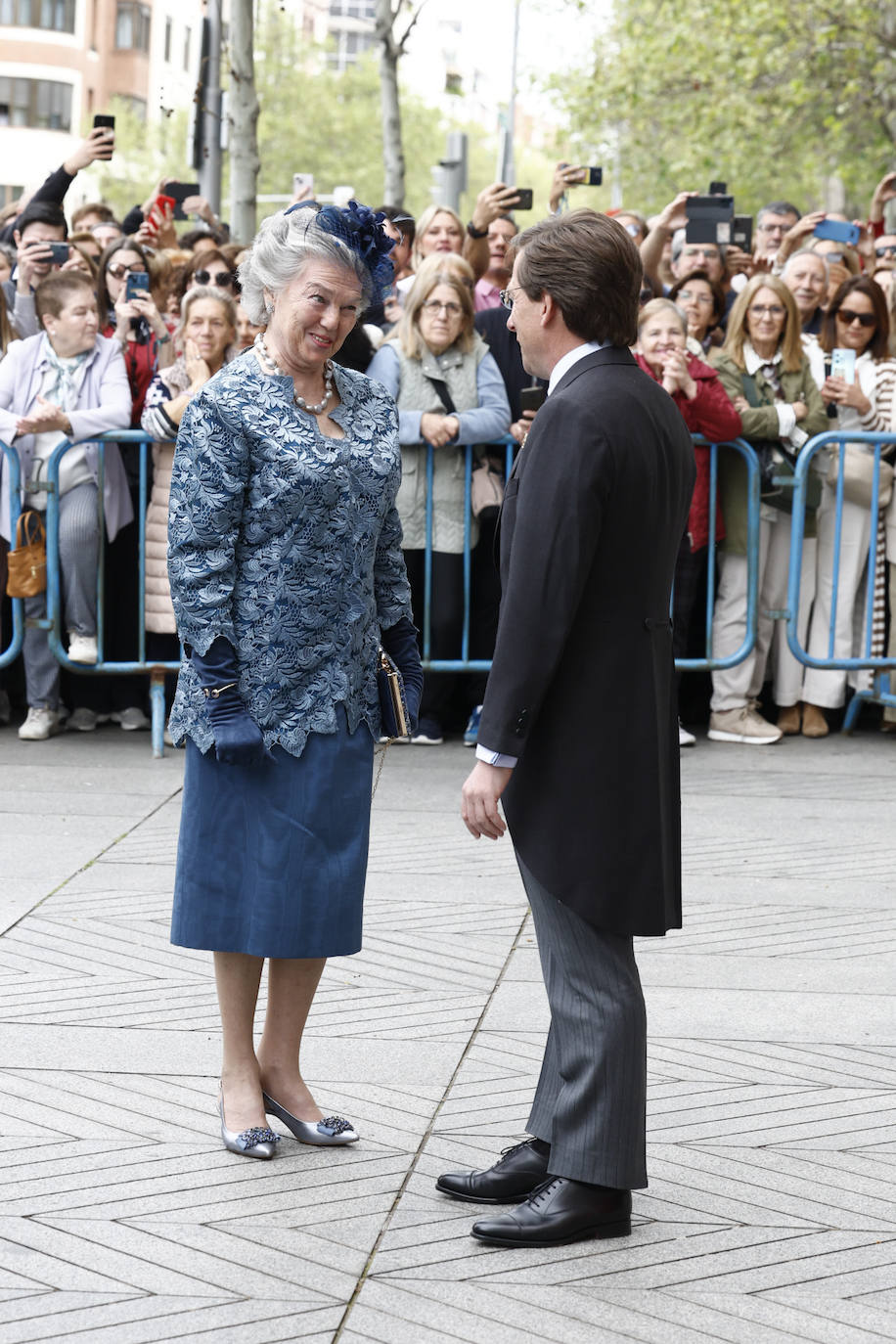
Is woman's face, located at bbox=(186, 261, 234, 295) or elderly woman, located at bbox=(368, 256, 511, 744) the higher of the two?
woman's face, located at bbox=(186, 261, 234, 295)

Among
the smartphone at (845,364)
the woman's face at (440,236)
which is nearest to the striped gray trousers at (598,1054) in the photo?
the smartphone at (845,364)

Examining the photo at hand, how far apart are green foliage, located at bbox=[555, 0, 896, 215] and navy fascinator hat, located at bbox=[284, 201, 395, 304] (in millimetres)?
21006

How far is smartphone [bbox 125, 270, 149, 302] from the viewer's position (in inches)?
342

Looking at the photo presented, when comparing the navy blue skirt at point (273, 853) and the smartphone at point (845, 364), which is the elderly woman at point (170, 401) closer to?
the smartphone at point (845, 364)

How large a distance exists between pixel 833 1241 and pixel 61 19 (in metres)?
64.1

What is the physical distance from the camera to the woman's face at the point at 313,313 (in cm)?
396

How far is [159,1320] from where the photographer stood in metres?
3.28

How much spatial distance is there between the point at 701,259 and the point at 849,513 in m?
1.80

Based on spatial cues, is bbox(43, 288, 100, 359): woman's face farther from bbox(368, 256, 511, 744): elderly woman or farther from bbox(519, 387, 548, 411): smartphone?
bbox(519, 387, 548, 411): smartphone

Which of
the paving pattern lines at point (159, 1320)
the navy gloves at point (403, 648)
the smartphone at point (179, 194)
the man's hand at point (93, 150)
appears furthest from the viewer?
the smartphone at point (179, 194)

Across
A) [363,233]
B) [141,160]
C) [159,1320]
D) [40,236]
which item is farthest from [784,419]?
[141,160]

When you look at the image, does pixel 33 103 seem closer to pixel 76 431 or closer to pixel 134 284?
pixel 134 284

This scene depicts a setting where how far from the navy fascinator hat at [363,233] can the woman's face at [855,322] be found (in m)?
5.34

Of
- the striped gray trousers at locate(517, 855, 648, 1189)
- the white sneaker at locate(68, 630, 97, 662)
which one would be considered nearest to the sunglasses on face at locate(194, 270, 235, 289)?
the white sneaker at locate(68, 630, 97, 662)
